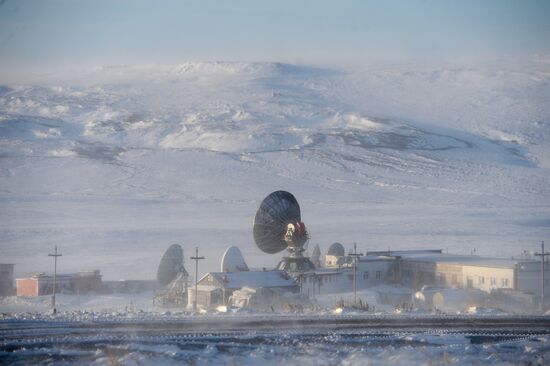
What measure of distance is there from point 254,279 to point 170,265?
4.97m

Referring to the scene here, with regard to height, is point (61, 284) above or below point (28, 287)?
above

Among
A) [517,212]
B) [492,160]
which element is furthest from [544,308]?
[492,160]

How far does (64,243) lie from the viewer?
244 ft

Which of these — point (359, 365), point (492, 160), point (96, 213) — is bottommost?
point (359, 365)

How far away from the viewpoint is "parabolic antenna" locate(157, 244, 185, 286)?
48.7m

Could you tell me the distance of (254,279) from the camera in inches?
1845

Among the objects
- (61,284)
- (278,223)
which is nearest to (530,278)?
(278,223)

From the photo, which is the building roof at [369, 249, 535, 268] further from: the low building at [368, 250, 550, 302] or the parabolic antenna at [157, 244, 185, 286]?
the parabolic antenna at [157, 244, 185, 286]

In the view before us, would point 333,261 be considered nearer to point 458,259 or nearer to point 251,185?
point 458,259

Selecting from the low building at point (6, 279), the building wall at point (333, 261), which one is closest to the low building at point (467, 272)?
the building wall at point (333, 261)

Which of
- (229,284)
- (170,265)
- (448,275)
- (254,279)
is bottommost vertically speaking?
(229,284)

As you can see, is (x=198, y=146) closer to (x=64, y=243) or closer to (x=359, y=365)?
(x=64, y=243)

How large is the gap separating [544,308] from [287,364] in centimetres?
2433

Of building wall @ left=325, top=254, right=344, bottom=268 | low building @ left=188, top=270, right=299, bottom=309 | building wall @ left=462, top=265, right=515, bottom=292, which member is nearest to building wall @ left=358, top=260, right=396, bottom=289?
building wall @ left=325, top=254, right=344, bottom=268
